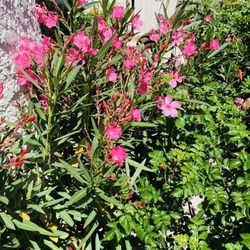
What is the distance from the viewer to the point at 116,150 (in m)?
1.62

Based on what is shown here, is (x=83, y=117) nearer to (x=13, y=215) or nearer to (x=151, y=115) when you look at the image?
(x=151, y=115)

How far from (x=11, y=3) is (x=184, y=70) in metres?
1.01

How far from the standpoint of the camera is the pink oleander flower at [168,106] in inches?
78.0

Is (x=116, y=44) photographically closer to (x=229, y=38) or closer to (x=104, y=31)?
(x=104, y=31)

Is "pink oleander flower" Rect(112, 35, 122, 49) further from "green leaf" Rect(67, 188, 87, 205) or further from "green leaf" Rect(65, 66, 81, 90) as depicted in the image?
"green leaf" Rect(67, 188, 87, 205)

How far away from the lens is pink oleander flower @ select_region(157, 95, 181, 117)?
1981 millimetres

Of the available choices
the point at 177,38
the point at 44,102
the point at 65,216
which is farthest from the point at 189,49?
the point at 65,216

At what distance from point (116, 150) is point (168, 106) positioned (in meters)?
0.50

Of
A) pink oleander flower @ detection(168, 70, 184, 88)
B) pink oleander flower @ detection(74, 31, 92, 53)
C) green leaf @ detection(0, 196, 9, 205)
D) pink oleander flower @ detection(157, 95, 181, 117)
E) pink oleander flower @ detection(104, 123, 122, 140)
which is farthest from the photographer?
pink oleander flower @ detection(168, 70, 184, 88)

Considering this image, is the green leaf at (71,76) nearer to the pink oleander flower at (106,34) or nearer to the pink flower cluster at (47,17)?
the pink oleander flower at (106,34)

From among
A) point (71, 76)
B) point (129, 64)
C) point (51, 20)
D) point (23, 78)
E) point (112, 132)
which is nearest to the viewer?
point (112, 132)

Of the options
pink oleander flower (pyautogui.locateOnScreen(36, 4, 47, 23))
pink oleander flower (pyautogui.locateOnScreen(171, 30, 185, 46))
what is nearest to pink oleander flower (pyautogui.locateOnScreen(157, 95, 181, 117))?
pink oleander flower (pyautogui.locateOnScreen(171, 30, 185, 46))

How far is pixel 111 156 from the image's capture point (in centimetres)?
164

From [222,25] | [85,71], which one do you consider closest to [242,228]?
[85,71]
